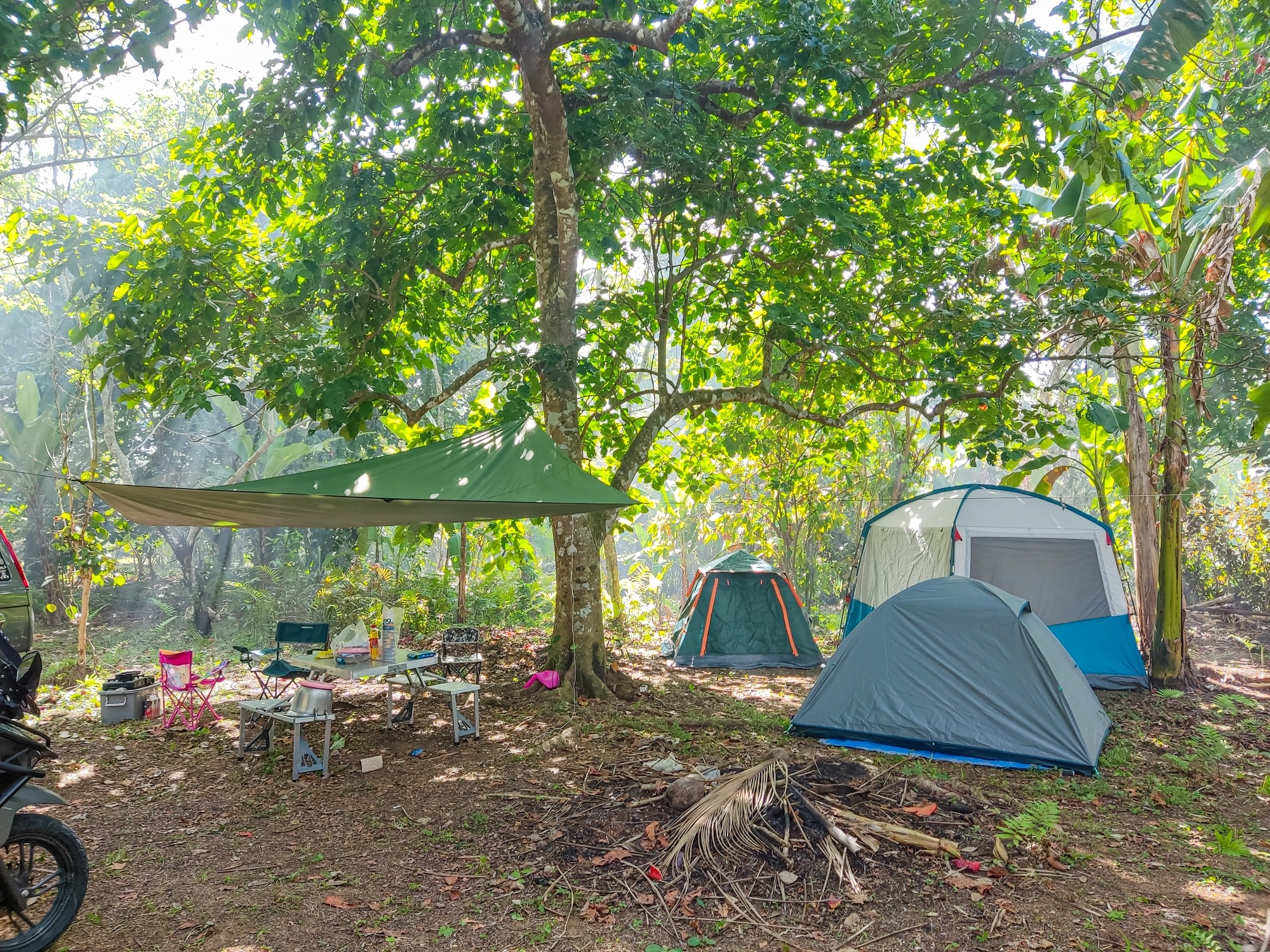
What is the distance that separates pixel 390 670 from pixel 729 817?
93.3 inches

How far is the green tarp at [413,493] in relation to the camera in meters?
3.94

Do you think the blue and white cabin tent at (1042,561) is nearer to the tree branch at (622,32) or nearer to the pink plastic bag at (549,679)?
the pink plastic bag at (549,679)

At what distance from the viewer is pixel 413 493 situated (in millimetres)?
3949

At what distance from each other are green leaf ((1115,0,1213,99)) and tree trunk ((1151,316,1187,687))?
284 cm

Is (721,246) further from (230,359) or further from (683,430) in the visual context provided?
(230,359)

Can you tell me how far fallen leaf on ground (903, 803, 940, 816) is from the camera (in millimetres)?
3477

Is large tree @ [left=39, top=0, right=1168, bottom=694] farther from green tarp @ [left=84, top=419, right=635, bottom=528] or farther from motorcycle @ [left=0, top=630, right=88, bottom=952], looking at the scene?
motorcycle @ [left=0, top=630, right=88, bottom=952]

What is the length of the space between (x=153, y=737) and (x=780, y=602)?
17.2ft

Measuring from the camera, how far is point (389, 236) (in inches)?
235

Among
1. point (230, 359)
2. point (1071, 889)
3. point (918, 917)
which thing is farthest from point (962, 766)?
point (230, 359)

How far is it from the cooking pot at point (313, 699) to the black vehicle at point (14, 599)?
1253 mm

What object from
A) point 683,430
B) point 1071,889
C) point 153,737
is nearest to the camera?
point 1071,889

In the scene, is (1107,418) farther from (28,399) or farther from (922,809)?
(28,399)

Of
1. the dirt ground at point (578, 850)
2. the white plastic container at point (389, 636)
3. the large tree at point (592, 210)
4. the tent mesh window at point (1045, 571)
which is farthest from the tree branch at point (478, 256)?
the tent mesh window at point (1045, 571)
